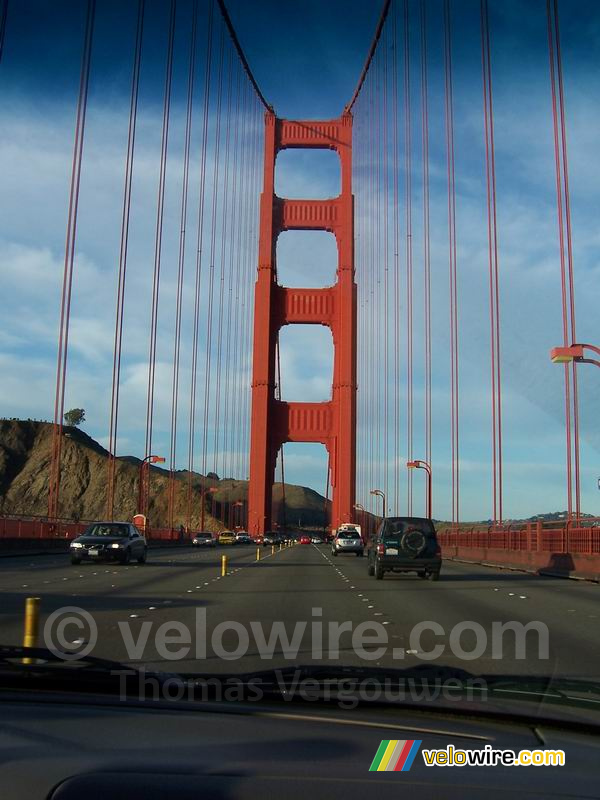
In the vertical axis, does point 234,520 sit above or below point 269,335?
below

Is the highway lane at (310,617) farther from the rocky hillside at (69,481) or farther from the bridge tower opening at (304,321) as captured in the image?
the rocky hillside at (69,481)

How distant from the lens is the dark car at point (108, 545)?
2686cm

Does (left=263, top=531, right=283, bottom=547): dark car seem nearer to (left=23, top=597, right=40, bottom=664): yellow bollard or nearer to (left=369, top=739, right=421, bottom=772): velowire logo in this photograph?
(left=23, top=597, right=40, bottom=664): yellow bollard

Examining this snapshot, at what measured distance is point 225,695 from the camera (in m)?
3.13

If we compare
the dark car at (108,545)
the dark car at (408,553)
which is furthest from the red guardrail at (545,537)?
the dark car at (108,545)

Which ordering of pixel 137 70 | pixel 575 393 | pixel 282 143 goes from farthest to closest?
pixel 282 143 → pixel 137 70 → pixel 575 393

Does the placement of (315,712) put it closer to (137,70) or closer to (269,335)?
(137,70)

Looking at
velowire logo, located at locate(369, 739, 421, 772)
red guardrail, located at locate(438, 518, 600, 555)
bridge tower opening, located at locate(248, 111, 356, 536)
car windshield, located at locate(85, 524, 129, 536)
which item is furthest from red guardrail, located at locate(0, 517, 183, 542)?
velowire logo, located at locate(369, 739, 421, 772)

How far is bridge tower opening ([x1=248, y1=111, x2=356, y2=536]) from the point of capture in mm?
68562

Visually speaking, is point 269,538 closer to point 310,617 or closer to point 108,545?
point 108,545

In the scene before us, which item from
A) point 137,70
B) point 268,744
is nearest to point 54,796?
point 268,744

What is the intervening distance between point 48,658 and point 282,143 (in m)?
74.9
